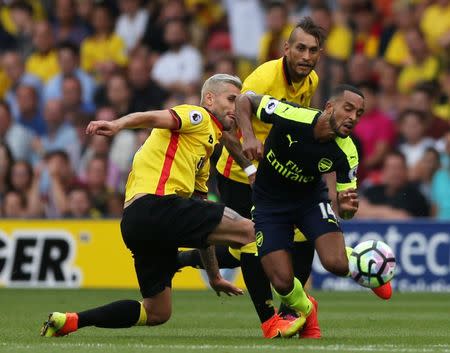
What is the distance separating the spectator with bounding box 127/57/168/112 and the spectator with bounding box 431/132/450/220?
4.47 m

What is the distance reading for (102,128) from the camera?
8828 millimetres

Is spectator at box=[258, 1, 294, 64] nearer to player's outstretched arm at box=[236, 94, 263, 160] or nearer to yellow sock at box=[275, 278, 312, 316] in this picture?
player's outstretched arm at box=[236, 94, 263, 160]

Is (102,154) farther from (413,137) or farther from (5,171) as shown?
(413,137)

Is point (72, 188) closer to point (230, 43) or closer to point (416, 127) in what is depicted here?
point (230, 43)

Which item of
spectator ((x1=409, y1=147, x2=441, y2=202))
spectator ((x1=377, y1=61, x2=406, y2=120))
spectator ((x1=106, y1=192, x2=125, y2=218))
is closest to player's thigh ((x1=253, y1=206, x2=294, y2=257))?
spectator ((x1=409, y1=147, x2=441, y2=202))

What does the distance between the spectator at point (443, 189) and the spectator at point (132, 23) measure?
576cm

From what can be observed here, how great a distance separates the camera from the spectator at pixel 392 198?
17.2 m

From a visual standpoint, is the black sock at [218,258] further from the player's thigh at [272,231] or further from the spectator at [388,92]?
the spectator at [388,92]

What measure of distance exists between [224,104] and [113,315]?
68.8 inches

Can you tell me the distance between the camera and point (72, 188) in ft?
62.1

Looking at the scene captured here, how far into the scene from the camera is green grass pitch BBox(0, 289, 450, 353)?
9031 mm

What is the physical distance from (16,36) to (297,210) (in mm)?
13002

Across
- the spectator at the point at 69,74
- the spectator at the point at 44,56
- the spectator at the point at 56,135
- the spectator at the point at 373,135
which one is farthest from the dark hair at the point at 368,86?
the spectator at the point at 44,56

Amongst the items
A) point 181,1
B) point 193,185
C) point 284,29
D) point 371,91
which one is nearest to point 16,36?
point 181,1
